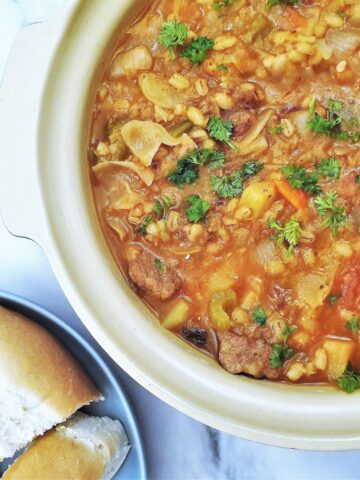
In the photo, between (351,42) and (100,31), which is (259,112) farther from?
(100,31)

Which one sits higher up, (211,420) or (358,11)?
(358,11)

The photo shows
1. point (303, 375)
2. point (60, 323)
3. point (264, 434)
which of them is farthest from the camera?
point (60, 323)

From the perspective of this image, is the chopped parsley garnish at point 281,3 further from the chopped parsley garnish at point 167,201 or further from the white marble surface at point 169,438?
the white marble surface at point 169,438

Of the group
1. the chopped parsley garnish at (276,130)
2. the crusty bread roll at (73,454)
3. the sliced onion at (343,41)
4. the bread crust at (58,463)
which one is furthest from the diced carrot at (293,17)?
the bread crust at (58,463)

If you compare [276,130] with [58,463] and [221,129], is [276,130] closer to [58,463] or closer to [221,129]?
[221,129]

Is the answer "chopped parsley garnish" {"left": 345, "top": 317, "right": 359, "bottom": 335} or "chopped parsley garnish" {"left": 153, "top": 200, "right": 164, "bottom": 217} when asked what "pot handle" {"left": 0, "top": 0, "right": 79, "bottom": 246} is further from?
"chopped parsley garnish" {"left": 345, "top": 317, "right": 359, "bottom": 335}

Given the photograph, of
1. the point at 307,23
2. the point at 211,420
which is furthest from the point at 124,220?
the point at 307,23
